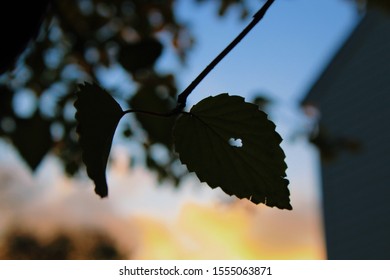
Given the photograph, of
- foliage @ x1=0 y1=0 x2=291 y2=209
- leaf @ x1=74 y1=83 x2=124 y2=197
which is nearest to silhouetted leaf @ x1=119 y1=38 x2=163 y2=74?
foliage @ x1=0 y1=0 x2=291 y2=209

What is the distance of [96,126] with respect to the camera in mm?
541

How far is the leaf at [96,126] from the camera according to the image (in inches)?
20.3

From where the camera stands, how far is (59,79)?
3.60 metres

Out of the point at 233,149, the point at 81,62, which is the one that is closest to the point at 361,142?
the point at 81,62

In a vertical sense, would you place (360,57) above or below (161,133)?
above

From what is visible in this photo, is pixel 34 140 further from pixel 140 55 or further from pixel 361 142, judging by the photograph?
pixel 361 142

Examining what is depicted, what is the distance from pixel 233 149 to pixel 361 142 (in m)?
9.21

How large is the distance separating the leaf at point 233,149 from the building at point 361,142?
850 centimetres

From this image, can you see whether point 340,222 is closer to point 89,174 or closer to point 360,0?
point 360,0

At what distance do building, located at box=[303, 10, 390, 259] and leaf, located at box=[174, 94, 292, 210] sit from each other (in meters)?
8.50

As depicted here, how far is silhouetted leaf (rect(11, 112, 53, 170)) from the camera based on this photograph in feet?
5.94

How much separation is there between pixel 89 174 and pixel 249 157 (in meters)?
0.17
